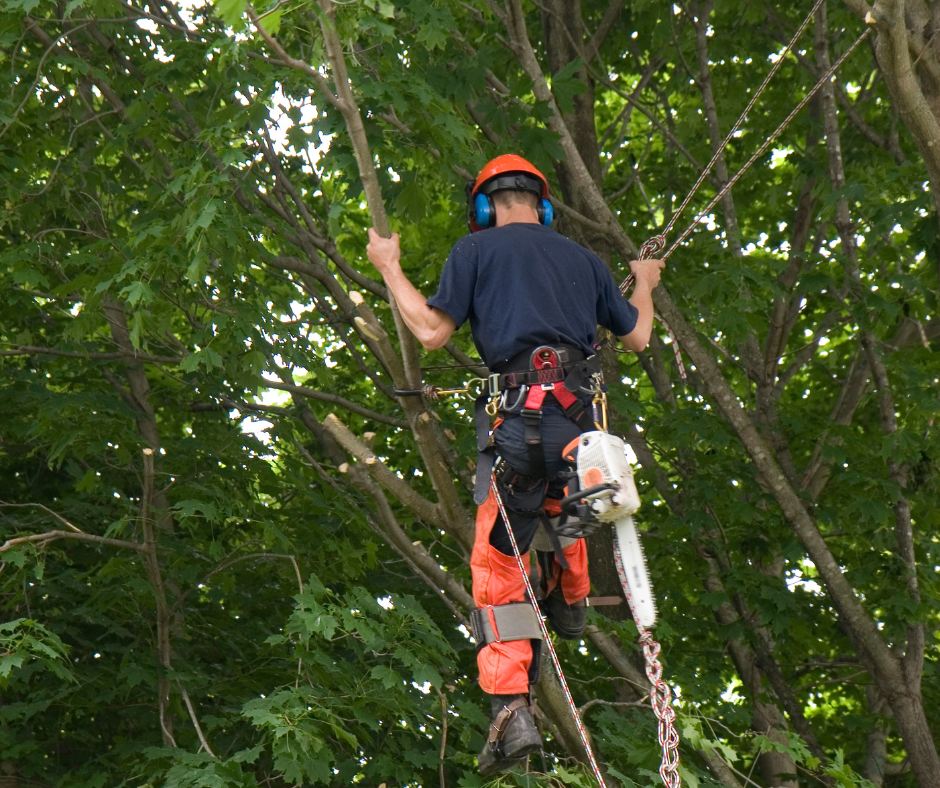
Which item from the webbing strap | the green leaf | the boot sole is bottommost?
the boot sole

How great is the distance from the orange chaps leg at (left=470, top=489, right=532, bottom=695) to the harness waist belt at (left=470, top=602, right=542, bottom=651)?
0.12 ft

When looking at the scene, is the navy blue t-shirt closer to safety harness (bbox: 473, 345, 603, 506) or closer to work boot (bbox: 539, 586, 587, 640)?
safety harness (bbox: 473, 345, 603, 506)

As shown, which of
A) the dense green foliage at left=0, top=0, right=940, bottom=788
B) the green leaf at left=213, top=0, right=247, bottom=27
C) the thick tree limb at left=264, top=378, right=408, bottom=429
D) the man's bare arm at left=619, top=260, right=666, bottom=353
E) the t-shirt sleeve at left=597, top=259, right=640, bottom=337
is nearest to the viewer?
the green leaf at left=213, top=0, right=247, bottom=27

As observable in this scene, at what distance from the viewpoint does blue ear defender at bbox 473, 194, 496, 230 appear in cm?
430

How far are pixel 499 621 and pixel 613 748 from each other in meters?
1.85

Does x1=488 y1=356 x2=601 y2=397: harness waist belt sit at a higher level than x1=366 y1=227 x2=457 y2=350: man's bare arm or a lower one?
lower

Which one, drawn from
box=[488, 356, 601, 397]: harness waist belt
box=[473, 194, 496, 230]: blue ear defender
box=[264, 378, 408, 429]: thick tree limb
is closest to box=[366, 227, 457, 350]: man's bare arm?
box=[488, 356, 601, 397]: harness waist belt

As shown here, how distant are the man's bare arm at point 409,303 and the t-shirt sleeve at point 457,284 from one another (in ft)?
0.10

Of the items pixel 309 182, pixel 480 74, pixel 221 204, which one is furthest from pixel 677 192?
pixel 221 204

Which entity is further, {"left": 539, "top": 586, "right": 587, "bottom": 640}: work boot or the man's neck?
{"left": 539, "top": 586, "right": 587, "bottom": 640}: work boot

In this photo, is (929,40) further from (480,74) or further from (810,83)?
(810,83)

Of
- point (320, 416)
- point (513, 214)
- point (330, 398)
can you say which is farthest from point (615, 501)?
point (320, 416)

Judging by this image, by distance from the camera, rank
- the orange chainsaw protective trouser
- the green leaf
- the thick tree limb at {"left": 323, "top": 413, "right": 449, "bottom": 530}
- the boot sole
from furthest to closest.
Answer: the thick tree limb at {"left": 323, "top": 413, "right": 449, "bottom": 530}
the orange chainsaw protective trouser
the boot sole
the green leaf

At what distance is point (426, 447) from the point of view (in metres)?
4.23
